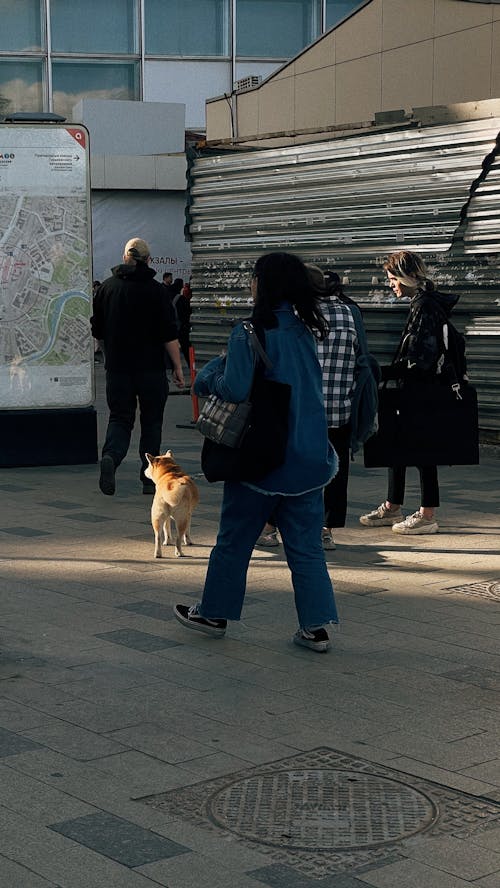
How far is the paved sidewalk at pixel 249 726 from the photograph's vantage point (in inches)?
156

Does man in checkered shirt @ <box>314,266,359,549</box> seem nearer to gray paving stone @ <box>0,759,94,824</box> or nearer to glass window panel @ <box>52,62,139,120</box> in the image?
gray paving stone @ <box>0,759,94,824</box>

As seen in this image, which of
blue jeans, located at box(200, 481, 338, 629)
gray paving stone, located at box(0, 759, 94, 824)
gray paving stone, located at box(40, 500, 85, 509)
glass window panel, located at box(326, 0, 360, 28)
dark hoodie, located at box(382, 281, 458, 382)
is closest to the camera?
gray paving stone, located at box(0, 759, 94, 824)

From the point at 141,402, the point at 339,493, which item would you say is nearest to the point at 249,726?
the point at 339,493

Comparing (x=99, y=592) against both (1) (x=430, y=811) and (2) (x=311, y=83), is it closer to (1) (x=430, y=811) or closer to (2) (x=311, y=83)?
(1) (x=430, y=811)

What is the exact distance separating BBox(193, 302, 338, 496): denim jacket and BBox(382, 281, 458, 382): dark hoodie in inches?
114

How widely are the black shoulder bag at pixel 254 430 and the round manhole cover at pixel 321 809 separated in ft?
5.29

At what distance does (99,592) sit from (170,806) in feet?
10.2

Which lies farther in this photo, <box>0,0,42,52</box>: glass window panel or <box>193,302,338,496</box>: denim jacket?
<box>0,0,42,52</box>: glass window panel

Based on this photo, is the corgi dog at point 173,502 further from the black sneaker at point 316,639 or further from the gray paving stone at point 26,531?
the black sneaker at point 316,639

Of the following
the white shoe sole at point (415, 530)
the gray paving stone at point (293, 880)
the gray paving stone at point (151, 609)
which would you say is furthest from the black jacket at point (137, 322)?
the gray paving stone at point (293, 880)

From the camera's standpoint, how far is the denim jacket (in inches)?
234

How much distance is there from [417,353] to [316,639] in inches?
125

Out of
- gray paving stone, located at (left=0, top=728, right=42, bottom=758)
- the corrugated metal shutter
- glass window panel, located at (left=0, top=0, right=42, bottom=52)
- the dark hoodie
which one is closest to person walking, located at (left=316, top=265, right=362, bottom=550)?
the dark hoodie

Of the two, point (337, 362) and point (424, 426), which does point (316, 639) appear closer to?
point (337, 362)
